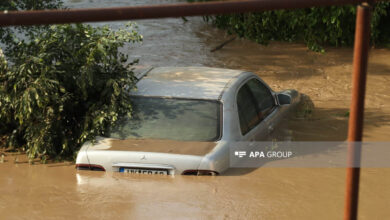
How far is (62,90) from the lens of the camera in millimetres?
6828

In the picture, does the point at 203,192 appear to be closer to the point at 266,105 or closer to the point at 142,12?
the point at 266,105

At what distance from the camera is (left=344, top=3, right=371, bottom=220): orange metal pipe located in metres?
2.06

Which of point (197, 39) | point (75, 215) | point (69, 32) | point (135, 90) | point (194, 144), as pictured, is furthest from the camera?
point (197, 39)

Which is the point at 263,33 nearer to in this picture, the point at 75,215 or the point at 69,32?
the point at 69,32

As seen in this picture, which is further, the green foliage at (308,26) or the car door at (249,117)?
the green foliage at (308,26)

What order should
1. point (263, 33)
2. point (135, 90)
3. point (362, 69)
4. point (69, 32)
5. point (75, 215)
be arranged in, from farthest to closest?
1. point (263, 33)
2. point (69, 32)
3. point (135, 90)
4. point (75, 215)
5. point (362, 69)

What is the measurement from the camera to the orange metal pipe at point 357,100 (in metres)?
2.06

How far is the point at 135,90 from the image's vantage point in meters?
6.59

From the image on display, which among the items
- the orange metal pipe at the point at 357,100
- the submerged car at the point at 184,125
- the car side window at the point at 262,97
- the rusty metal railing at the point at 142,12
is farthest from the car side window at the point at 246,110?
the rusty metal railing at the point at 142,12

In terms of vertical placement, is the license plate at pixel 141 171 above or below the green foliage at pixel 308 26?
below

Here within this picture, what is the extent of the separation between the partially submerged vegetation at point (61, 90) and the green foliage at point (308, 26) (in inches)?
259

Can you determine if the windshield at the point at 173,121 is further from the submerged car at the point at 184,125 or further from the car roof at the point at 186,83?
the car roof at the point at 186,83

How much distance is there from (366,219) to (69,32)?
399 centimetres

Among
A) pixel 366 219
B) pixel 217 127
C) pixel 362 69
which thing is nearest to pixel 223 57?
pixel 217 127
